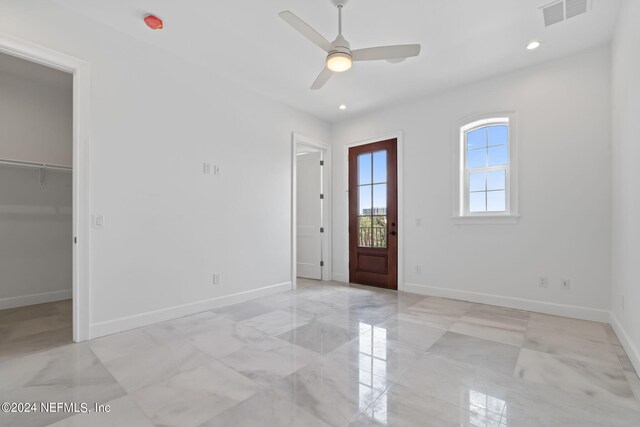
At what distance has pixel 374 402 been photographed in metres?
1.77

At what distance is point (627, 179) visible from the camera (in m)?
2.50

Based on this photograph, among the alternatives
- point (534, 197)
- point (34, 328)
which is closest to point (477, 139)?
point (534, 197)

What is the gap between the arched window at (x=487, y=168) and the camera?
380 cm

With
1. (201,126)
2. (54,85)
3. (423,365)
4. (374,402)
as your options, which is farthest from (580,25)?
(54,85)

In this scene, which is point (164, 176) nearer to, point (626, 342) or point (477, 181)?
point (477, 181)

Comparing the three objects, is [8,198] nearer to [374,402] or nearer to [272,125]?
[272,125]

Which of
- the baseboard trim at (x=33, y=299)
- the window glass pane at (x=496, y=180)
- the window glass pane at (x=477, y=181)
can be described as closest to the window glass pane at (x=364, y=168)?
the window glass pane at (x=477, y=181)

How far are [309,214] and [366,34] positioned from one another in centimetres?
343

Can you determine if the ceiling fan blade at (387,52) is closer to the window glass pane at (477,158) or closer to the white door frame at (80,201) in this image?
the window glass pane at (477,158)

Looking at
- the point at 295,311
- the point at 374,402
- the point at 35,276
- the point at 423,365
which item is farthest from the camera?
the point at 35,276

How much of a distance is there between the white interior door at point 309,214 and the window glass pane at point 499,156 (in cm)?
284

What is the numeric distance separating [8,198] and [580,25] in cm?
671

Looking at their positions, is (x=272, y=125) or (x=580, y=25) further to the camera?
(x=272, y=125)

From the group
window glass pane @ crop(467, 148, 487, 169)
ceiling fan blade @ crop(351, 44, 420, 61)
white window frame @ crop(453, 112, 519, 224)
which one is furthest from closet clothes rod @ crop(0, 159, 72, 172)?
window glass pane @ crop(467, 148, 487, 169)
